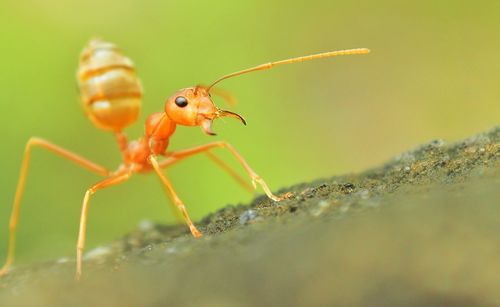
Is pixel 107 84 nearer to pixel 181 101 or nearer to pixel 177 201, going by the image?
pixel 181 101

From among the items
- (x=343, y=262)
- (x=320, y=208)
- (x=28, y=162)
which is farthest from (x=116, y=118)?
(x=343, y=262)

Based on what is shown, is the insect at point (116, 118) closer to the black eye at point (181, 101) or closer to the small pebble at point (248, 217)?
the black eye at point (181, 101)

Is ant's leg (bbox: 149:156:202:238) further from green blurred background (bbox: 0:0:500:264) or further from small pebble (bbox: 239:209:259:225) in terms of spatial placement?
green blurred background (bbox: 0:0:500:264)

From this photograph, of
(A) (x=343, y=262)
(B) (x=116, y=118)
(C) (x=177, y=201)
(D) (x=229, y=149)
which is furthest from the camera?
(B) (x=116, y=118)

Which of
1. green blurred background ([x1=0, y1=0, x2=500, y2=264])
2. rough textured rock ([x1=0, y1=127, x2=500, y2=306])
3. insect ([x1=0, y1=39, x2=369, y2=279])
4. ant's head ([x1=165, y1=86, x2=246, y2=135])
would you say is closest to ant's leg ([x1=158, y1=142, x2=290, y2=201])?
insect ([x1=0, y1=39, x2=369, y2=279])

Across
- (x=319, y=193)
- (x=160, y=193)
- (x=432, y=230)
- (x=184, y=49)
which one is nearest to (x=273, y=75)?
(x=184, y=49)

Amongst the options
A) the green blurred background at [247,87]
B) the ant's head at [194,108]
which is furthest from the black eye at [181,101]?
the green blurred background at [247,87]

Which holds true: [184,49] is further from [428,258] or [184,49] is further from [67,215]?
[428,258]
